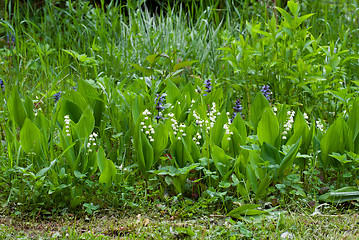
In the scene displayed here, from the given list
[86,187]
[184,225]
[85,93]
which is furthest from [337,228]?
[85,93]

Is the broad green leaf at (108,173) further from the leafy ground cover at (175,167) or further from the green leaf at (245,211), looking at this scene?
the green leaf at (245,211)

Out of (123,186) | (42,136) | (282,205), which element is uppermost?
(42,136)

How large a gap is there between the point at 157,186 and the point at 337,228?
0.95 metres

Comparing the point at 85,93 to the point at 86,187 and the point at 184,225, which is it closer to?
the point at 86,187

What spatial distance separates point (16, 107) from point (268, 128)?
59.4 inches

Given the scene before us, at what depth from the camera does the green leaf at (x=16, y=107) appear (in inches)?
102

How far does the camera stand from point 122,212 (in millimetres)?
2191

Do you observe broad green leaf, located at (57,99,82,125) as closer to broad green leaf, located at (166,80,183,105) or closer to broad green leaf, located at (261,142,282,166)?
broad green leaf, located at (166,80,183,105)

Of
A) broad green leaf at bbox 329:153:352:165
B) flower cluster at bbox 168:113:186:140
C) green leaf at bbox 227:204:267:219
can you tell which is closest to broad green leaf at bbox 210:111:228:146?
flower cluster at bbox 168:113:186:140

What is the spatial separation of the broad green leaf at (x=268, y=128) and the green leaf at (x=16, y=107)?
1426mm

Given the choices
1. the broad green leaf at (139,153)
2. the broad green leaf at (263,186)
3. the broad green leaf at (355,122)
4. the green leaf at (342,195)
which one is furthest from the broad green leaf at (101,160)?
the broad green leaf at (355,122)

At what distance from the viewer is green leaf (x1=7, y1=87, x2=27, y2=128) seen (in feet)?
8.51

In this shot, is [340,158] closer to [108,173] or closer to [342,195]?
[342,195]

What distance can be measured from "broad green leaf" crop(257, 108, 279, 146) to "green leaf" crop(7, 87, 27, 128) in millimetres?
1426
